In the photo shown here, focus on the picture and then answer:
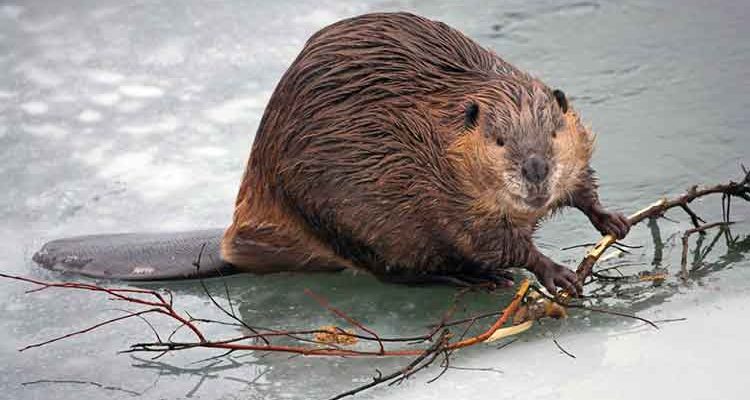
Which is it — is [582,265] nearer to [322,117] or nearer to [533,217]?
[533,217]

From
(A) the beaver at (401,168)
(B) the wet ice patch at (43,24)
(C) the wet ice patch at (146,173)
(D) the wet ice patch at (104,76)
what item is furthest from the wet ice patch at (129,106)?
(A) the beaver at (401,168)

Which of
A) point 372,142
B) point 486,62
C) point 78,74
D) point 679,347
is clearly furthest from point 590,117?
point 78,74

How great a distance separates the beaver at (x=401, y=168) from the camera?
10.5 feet

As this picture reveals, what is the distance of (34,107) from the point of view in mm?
5039

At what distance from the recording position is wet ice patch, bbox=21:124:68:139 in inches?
189

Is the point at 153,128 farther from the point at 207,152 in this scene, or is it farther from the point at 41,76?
the point at 41,76

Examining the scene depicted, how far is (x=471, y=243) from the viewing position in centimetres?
336

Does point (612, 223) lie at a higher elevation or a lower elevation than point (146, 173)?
higher

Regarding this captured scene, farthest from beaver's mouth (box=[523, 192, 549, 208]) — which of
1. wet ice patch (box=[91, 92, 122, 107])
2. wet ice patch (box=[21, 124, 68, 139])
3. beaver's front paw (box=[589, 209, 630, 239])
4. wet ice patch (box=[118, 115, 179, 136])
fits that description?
wet ice patch (box=[91, 92, 122, 107])

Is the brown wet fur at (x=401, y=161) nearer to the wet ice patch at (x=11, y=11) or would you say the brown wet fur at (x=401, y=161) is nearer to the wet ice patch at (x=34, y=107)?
the wet ice patch at (x=34, y=107)

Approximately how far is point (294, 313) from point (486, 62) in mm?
925

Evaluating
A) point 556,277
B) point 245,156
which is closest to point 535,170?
point 556,277

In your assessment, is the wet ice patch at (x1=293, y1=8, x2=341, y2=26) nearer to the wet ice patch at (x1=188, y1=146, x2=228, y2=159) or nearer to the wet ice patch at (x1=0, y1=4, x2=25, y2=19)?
the wet ice patch at (x1=188, y1=146, x2=228, y2=159)

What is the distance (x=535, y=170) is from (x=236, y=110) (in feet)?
7.00
